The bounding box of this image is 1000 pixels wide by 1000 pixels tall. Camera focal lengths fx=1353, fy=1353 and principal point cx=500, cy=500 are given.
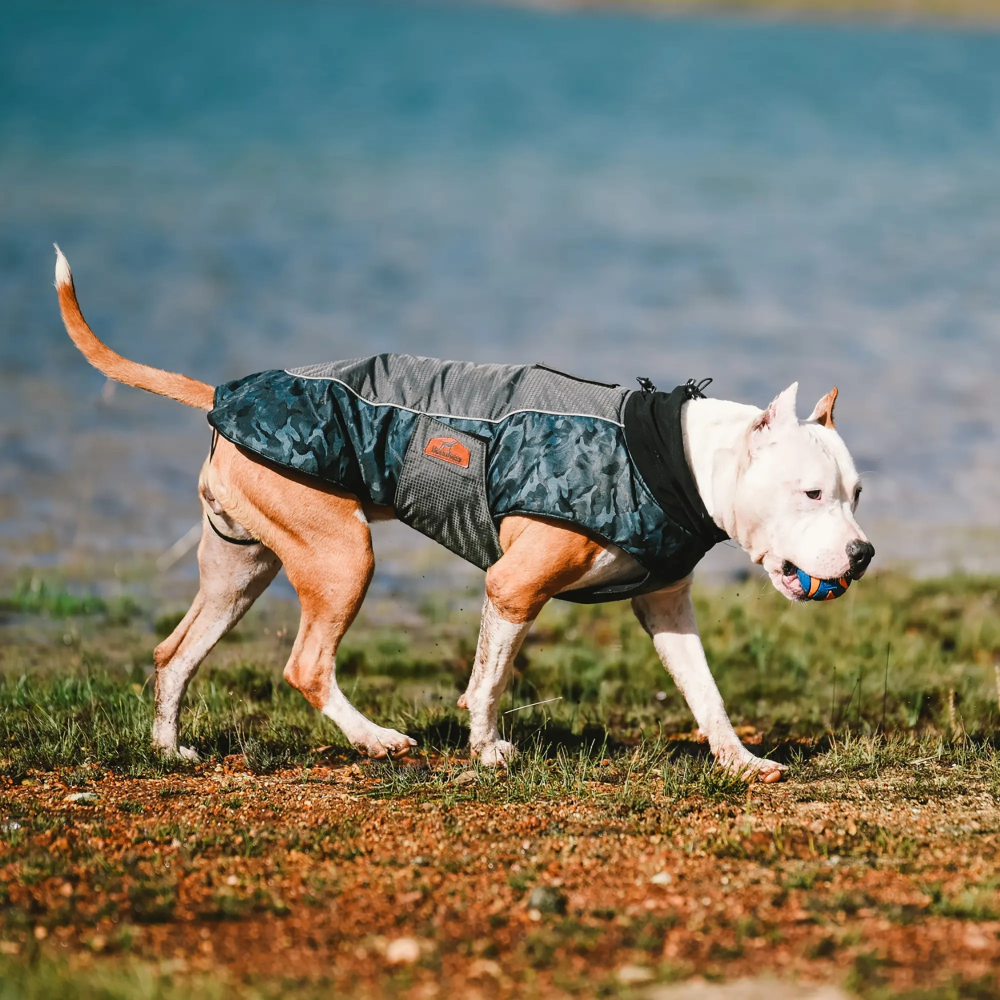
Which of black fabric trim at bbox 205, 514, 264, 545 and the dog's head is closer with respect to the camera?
the dog's head

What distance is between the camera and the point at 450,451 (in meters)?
4.98

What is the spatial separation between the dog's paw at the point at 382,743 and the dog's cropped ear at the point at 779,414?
179cm

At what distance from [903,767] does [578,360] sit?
919cm

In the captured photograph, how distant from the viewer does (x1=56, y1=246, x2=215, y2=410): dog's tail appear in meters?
5.41

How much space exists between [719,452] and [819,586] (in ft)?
1.95

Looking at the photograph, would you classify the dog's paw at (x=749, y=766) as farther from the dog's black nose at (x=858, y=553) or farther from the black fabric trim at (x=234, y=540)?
the black fabric trim at (x=234, y=540)

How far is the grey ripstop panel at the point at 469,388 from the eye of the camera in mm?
5031

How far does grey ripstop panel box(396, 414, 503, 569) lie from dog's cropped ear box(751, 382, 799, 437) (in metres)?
1.01

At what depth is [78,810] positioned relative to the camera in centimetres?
458

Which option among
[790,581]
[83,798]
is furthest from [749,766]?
[83,798]

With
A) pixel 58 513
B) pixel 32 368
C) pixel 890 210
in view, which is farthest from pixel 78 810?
pixel 890 210

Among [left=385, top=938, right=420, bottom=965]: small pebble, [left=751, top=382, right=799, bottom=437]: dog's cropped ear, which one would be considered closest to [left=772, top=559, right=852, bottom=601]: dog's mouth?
[left=751, top=382, right=799, bottom=437]: dog's cropped ear

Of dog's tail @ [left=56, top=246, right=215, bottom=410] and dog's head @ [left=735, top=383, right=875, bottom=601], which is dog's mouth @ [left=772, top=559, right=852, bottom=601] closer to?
dog's head @ [left=735, top=383, right=875, bottom=601]

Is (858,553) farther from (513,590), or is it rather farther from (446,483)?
(446,483)
